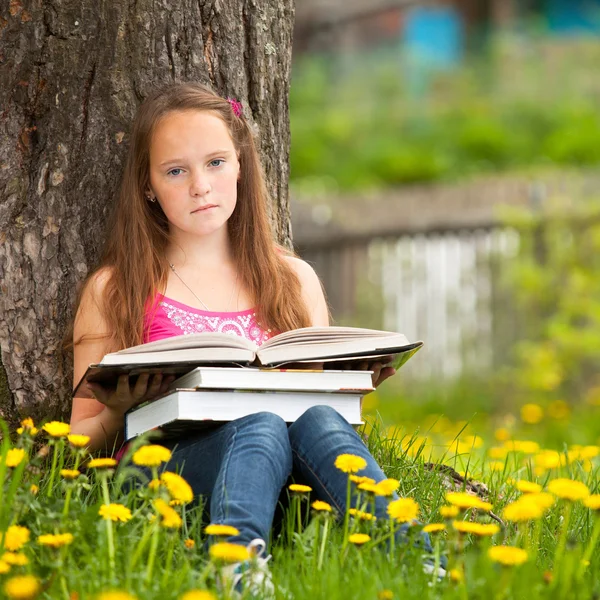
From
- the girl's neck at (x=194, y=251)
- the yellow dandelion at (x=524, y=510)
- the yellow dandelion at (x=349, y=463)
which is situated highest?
the girl's neck at (x=194, y=251)

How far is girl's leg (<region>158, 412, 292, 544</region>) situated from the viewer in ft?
6.64

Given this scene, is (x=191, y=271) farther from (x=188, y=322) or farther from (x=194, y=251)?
(x=188, y=322)

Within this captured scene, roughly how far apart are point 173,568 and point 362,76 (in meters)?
11.7

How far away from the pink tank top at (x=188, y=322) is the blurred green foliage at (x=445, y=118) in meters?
7.25

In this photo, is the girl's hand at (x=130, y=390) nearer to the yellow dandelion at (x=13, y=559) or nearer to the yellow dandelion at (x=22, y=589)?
the yellow dandelion at (x=13, y=559)

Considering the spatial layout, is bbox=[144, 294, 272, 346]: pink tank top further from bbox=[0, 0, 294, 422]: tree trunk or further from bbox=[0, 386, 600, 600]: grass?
bbox=[0, 386, 600, 600]: grass

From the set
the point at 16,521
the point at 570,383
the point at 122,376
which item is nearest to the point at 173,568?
the point at 16,521

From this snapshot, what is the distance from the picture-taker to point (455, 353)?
7152 mm

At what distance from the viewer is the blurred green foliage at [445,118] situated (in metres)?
10.4

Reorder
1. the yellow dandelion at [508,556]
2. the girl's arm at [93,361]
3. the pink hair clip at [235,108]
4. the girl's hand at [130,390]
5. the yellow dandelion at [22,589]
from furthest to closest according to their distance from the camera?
the pink hair clip at [235,108]
the girl's arm at [93,361]
the girl's hand at [130,390]
the yellow dandelion at [508,556]
the yellow dandelion at [22,589]

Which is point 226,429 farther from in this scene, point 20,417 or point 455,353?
point 455,353

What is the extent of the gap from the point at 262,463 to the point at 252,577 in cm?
40

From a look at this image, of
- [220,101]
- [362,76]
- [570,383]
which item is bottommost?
[570,383]

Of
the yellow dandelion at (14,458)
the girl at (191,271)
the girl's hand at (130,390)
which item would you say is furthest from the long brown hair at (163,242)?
the yellow dandelion at (14,458)
